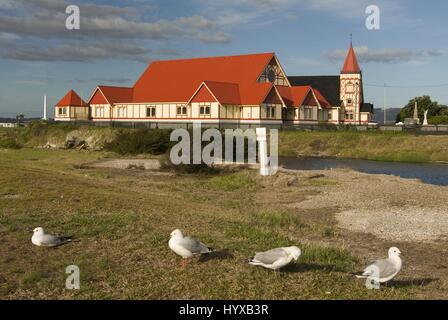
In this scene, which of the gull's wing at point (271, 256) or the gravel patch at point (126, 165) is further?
the gravel patch at point (126, 165)

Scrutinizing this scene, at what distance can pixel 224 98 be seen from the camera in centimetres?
6206

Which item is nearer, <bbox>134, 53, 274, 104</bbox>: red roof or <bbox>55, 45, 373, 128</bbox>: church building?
<bbox>55, 45, 373, 128</bbox>: church building

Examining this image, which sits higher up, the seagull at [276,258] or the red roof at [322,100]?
the red roof at [322,100]

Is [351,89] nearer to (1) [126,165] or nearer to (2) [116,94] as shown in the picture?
(2) [116,94]

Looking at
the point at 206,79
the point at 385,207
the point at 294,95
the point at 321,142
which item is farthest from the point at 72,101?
the point at 385,207

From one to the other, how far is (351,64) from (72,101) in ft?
131

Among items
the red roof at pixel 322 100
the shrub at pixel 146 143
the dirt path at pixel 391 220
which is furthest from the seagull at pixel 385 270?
the red roof at pixel 322 100

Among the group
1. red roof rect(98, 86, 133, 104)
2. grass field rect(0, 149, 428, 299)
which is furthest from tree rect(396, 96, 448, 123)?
grass field rect(0, 149, 428, 299)

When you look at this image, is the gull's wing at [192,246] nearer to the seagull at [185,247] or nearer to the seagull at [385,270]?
the seagull at [185,247]

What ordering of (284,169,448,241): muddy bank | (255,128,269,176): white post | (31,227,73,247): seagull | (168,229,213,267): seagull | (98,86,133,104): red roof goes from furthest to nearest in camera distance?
(98,86,133,104): red roof, (255,128,269,176): white post, (284,169,448,241): muddy bank, (31,227,73,247): seagull, (168,229,213,267): seagull

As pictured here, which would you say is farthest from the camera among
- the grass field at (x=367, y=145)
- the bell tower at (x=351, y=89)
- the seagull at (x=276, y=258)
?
the bell tower at (x=351, y=89)

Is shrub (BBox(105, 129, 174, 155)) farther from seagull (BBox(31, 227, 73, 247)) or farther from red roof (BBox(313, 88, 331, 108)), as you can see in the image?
red roof (BBox(313, 88, 331, 108))

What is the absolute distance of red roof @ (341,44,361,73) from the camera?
8000 centimetres

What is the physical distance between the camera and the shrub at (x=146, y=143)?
41.8m
